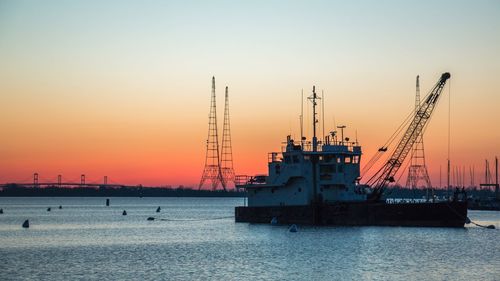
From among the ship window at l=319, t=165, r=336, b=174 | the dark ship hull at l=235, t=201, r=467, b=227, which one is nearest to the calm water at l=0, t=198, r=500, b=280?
the dark ship hull at l=235, t=201, r=467, b=227

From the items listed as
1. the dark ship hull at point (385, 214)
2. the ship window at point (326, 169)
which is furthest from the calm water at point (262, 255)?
the ship window at point (326, 169)

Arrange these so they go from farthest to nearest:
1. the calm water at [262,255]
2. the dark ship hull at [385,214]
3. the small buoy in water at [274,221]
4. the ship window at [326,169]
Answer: the small buoy in water at [274,221] < the ship window at [326,169] < the dark ship hull at [385,214] < the calm water at [262,255]

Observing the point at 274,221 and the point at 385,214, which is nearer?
the point at 385,214

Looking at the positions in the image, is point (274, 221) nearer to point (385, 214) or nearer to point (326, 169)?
point (326, 169)

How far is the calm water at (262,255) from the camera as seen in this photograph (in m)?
49.7

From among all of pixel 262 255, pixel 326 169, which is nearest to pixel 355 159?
pixel 326 169

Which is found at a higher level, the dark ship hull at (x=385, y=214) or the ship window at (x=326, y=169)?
the ship window at (x=326, y=169)

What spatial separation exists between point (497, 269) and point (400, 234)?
Result: 2271 centimetres

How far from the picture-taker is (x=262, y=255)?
60.1 meters

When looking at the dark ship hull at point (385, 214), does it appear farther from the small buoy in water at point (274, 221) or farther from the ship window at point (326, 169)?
the small buoy in water at point (274, 221)

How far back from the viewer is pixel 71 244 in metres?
75.5

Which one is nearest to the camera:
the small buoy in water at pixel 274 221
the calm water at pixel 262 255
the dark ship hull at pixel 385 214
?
the calm water at pixel 262 255

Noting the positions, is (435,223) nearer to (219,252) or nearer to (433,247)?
(433,247)

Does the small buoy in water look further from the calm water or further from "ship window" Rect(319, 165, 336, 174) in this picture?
"ship window" Rect(319, 165, 336, 174)
